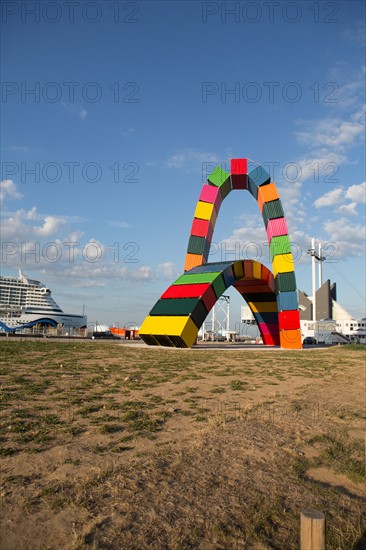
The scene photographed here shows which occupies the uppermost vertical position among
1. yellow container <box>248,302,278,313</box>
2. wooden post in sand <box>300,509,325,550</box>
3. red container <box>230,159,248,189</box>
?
red container <box>230,159,248,189</box>

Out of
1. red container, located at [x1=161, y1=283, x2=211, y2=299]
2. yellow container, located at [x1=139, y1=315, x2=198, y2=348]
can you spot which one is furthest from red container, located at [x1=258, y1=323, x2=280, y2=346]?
yellow container, located at [x1=139, y1=315, x2=198, y2=348]

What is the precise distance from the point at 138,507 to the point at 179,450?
2.19 metres

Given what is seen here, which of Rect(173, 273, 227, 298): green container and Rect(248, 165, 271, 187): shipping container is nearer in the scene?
Rect(173, 273, 227, 298): green container

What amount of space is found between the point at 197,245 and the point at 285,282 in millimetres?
9095

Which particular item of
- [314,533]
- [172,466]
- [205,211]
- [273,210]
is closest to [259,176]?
[273,210]

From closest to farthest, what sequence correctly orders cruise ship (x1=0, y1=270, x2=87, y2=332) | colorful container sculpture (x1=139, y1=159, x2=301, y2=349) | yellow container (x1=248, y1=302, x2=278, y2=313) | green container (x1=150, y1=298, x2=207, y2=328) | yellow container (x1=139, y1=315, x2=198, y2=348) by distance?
yellow container (x1=139, y1=315, x2=198, y2=348)
green container (x1=150, y1=298, x2=207, y2=328)
colorful container sculpture (x1=139, y1=159, x2=301, y2=349)
yellow container (x1=248, y1=302, x2=278, y2=313)
cruise ship (x1=0, y1=270, x2=87, y2=332)

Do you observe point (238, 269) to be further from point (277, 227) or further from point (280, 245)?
point (277, 227)

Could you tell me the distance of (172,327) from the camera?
31.1 meters

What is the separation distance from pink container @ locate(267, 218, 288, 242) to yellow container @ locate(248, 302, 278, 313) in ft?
24.8

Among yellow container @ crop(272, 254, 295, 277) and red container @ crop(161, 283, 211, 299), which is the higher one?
yellow container @ crop(272, 254, 295, 277)

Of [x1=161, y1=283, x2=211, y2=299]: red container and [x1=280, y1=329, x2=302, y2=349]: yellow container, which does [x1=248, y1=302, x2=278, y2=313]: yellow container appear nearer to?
[x1=280, y1=329, x2=302, y2=349]: yellow container

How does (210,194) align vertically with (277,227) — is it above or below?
above

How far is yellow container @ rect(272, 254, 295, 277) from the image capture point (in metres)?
37.7

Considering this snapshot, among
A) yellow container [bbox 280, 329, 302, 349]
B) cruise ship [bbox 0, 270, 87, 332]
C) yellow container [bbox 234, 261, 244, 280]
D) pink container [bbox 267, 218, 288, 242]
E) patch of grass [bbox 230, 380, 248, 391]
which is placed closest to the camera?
patch of grass [bbox 230, 380, 248, 391]
